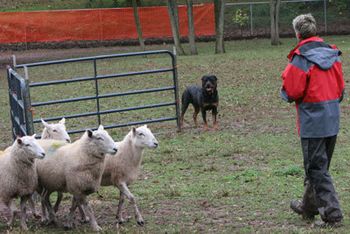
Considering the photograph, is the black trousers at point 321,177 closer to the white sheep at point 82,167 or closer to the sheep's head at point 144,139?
the sheep's head at point 144,139

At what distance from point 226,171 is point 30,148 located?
144 inches

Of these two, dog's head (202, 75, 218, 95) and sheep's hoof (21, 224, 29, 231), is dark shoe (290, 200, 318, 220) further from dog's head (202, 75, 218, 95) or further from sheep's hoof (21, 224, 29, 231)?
dog's head (202, 75, 218, 95)

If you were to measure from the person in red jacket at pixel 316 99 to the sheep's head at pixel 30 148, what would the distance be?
2.41 metres

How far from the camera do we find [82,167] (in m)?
7.78

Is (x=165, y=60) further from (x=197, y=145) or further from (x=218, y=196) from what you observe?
(x=218, y=196)

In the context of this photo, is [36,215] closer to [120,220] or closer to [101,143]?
[120,220]

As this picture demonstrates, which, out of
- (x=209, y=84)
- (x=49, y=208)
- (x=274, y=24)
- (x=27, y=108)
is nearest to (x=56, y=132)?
(x=27, y=108)

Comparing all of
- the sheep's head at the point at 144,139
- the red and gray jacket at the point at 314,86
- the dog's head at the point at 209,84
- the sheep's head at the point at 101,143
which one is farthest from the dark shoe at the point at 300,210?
the dog's head at the point at 209,84

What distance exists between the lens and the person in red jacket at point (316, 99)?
728 cm

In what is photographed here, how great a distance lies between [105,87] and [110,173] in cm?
1278

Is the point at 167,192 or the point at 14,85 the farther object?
the point at 14,85

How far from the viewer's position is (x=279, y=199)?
8.74m

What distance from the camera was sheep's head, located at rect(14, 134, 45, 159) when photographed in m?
A: 7.61

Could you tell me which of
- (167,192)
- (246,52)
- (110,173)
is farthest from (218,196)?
(246,52)
